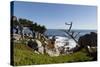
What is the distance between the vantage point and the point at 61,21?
8.22ft

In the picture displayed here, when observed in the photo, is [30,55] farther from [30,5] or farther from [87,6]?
[87,6]

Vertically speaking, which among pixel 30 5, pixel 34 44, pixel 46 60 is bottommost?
pixel 46 60

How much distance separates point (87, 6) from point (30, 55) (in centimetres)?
86

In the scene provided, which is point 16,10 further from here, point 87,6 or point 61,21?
point 87,6

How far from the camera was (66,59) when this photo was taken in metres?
2.51

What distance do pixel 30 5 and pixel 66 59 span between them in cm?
69

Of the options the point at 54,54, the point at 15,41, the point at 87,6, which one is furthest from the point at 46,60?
the point at 87,6

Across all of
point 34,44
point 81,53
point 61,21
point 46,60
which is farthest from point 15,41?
point 81,53

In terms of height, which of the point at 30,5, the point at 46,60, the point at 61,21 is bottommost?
the point at 46,60

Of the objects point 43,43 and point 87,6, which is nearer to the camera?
point 43,43

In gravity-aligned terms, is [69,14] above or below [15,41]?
above

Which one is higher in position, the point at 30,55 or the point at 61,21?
the point at 61,21
